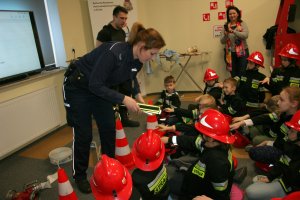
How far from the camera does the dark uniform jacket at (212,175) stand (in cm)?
173

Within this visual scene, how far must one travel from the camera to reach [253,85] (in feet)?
12.3

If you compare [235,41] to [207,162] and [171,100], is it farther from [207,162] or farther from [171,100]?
[207,162]

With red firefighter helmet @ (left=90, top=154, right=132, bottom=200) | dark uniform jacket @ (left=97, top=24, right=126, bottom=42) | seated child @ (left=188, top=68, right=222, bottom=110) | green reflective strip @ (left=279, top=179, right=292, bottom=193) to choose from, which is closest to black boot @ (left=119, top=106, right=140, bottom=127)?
seated child @ (left=188, top=68, right=222, bottom=110)

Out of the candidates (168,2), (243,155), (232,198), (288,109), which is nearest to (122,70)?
(232,198)

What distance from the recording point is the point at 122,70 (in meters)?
2.20

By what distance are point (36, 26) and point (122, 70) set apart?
260 centimetres

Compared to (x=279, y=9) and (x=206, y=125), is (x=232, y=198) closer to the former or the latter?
(x=206, y=125)

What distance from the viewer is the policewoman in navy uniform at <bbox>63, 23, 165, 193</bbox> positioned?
80.6 inches

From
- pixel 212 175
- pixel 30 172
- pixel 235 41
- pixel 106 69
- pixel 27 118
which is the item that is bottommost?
pixel 30 172

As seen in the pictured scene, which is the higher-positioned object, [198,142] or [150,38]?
[150,38]

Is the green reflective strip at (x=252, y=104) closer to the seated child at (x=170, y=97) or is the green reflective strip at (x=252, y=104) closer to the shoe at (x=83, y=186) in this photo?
the seated child at (x=170, y=97)

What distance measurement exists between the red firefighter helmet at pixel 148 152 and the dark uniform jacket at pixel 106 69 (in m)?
0.43

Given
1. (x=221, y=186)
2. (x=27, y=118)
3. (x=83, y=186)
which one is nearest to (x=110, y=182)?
(x=221, y=186)

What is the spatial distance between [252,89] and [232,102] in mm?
472
